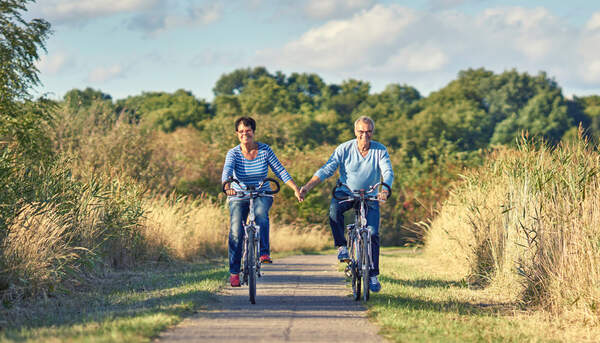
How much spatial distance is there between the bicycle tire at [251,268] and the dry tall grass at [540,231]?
131 inches

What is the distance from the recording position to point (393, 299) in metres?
9.10

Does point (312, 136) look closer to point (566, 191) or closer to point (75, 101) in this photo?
point (75, 101)

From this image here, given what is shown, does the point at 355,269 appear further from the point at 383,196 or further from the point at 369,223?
the point at 383,196

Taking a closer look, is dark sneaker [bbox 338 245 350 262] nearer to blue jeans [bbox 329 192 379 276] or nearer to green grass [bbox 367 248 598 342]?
blue jeans [bbox 329 192 379 276]

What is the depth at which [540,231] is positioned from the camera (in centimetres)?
927

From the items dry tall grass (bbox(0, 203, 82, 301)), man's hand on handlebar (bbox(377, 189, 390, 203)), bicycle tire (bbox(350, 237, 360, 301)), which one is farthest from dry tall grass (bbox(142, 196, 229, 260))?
man's hand on handlebar (bbox(377, 189, 390, 203))

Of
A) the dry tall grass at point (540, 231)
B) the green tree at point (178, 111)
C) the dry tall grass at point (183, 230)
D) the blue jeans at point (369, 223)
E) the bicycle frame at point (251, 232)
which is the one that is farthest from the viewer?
the green tree at point (178, 111)

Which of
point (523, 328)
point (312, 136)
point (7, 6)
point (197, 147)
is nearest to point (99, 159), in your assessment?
point (7, 6)

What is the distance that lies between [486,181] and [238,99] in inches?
2581

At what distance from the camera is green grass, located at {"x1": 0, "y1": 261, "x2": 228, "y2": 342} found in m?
6.28

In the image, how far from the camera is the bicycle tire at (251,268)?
337 inches

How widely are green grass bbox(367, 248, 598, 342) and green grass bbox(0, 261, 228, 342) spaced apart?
84.6 inches

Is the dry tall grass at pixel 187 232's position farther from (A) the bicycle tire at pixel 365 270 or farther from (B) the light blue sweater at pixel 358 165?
(A) the bicycle tire at pixel 365 270

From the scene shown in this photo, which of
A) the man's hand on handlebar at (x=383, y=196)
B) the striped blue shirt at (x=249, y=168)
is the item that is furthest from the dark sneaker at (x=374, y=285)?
the striped blue shirt at (x=249, y=168)
